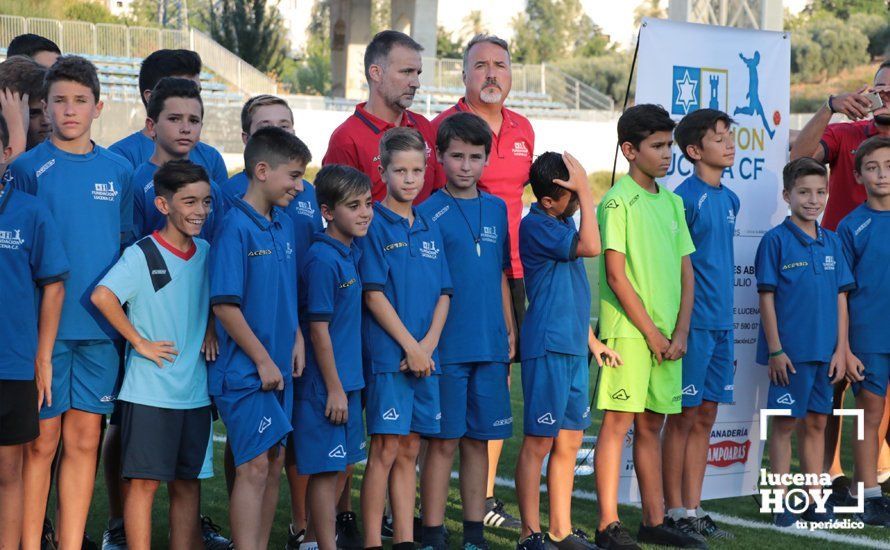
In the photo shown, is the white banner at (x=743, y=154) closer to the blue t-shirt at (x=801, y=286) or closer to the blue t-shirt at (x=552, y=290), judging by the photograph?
the blue t-shirt at (x=801, y=286)

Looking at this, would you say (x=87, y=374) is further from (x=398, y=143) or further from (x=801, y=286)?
(x=801, y=286)

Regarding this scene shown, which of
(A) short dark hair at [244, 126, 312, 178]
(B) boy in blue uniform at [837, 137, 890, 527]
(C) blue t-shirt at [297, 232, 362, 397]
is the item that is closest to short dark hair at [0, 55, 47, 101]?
(A) short dark hair at [244, 126, 312, 178]

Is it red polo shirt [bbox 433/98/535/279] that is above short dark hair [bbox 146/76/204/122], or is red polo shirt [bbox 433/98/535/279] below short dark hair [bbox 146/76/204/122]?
below

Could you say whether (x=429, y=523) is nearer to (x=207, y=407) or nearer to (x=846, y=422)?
(x=207, y=407)

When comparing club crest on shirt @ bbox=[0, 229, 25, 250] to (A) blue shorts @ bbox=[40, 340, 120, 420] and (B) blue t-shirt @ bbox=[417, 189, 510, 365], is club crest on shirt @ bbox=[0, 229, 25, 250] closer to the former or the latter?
(A) blue shorts @ bbox=[40, 340, 120, 420]

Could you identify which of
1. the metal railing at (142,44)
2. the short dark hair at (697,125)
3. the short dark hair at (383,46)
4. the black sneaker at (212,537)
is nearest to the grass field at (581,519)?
the black sneaker at (212,537)

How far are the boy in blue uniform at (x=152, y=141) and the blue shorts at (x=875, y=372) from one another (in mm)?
3603

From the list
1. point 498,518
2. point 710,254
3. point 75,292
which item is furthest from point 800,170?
point 75,292

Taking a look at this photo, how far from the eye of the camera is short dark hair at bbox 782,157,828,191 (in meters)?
5.87

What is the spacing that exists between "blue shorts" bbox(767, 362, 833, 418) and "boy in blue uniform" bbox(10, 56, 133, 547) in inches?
137

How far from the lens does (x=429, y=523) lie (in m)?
4.94

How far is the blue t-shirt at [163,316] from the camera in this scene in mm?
4230

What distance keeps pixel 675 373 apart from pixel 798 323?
972 millimetres

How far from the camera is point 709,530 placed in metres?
5.54
